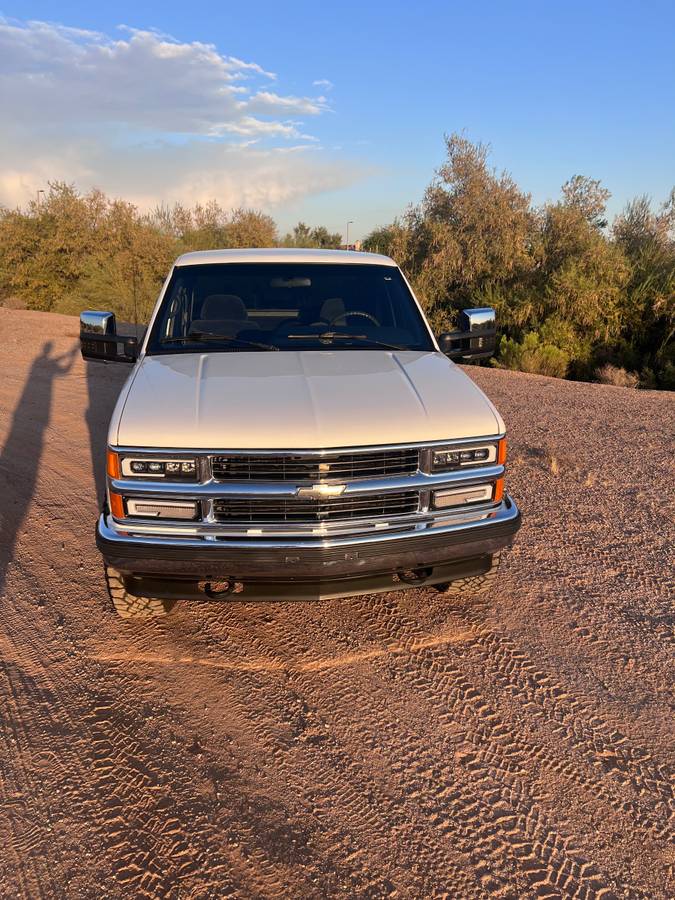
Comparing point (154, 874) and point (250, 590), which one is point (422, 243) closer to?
point (250, 590)

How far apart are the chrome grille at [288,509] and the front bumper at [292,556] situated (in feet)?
0.32

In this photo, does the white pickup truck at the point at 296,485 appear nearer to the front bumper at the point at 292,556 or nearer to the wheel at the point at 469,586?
the front bumper at the point at 292,556

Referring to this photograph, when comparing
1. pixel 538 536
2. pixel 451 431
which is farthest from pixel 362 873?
→ pixel 538 536

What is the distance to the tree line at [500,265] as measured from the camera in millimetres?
13570

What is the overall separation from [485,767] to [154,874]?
1302 mm

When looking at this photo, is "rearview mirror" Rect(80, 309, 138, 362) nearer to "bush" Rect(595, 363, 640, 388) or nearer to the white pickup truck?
the white pickup truck

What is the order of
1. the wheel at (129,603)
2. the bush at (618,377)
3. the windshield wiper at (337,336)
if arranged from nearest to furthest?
1. the wheel at (129,603)
2. the windshield wiper at (337,336)
3. the bush at (618,377)

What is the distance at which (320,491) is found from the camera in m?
2.83

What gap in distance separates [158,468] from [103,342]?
167 centimetres

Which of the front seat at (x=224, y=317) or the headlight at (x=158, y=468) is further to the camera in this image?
the front seat at (x=224, y=317)

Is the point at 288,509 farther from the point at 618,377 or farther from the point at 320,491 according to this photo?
the point at 618,377

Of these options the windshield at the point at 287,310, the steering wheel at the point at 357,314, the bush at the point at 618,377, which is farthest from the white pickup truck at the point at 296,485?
the bush at the point at 618,377

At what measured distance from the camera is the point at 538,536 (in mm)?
4684

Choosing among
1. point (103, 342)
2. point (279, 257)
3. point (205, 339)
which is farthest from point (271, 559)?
point (279, 257)
